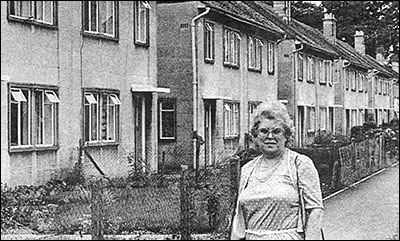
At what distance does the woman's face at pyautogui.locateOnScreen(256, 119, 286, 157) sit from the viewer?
4188 millimetres

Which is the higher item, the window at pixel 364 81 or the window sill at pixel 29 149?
the window at pixel 364 81

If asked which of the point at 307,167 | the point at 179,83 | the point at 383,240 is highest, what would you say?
the point at 179,83

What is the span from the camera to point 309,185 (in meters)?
4.11

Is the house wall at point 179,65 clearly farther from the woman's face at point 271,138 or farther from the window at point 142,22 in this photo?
the woman's face at point 271,138

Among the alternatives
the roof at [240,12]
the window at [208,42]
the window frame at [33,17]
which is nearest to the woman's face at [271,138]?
the window frame at [33,17]

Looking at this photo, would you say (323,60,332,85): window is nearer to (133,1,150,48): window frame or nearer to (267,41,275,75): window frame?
(267,41,275,75): window frame

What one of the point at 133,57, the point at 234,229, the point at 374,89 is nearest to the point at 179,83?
the point at 133,57

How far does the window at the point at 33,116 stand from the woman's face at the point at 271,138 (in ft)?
29.6

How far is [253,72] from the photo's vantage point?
28062mm

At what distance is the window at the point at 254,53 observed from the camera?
27.5 metres

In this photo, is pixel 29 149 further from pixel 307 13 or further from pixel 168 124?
pixel 307 13

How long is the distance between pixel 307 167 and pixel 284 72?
3008cm

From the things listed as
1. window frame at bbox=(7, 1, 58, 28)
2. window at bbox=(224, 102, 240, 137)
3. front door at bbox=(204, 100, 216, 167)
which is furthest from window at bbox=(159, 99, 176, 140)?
window frame at bbox=(7, 1, 58, 28)

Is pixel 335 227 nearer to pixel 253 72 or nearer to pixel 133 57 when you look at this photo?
pixel 133 57
